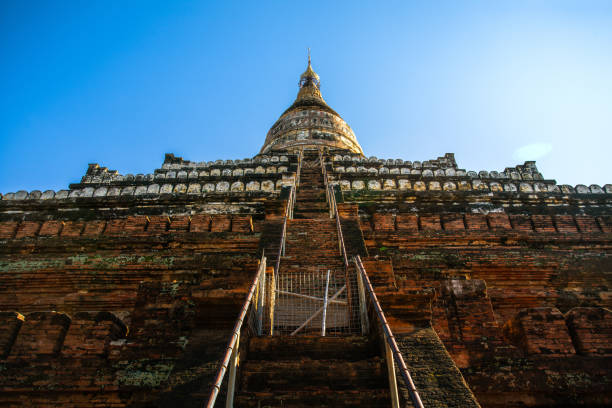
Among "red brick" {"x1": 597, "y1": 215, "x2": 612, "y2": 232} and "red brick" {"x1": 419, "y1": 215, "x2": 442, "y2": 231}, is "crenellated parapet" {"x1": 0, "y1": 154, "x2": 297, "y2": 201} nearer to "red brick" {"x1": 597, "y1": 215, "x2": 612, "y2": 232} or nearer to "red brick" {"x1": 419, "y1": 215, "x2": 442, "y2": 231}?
"red brick" {"x1": 419, "y1": 215, "x2": 442, "y2": 231}

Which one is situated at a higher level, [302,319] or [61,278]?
[61,278]

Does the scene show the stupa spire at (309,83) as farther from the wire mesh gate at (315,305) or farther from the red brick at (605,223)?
the wire mesh gate at (315,305)

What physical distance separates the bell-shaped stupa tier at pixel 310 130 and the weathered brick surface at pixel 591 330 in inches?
675

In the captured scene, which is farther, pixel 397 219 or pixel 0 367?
pixel 397 219

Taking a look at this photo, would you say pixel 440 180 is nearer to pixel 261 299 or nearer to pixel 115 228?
pixel 115 228

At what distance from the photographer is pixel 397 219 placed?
852 centimetres

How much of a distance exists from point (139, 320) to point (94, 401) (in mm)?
791

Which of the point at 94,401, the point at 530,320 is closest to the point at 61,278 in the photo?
the point at 94,401

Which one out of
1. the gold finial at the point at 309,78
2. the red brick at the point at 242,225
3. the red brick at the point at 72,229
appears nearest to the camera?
the red brick at the point at 242,225

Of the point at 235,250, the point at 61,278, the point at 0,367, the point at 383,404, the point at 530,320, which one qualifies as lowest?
the point at 383,404

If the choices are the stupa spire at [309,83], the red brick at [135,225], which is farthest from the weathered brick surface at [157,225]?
the stupa spire at [309,83]

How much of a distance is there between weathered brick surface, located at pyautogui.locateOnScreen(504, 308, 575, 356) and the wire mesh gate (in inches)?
63.2

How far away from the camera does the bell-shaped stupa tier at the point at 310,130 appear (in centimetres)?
2278

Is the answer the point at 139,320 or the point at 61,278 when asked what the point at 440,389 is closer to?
the point at 139,320
